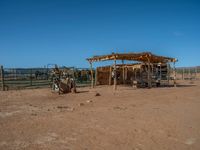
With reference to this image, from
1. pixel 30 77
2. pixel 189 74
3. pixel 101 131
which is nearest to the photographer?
pixel 101 131

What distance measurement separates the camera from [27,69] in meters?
22.4

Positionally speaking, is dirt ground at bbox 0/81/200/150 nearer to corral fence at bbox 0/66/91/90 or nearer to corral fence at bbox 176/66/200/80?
corral fence at bbox 0/66/91/90

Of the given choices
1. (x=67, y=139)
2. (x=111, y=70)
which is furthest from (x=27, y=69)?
(x=67, y=139)

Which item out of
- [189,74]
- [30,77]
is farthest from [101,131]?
[189,74]

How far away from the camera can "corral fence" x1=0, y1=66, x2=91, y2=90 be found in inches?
776

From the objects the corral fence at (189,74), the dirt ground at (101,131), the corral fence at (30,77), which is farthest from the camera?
the corral fence at (189,74)

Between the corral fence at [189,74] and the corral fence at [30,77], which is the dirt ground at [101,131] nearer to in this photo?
the corral fence at [30,77]

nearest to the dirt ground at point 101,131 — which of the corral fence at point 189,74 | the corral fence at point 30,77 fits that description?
the corral fence at point 30,77

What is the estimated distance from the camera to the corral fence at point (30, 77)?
19.7 meters

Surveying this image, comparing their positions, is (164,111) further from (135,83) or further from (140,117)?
(135,83)

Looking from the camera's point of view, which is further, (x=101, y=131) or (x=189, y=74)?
(x=189, y=74)

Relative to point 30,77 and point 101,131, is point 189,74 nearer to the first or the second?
point 30,77

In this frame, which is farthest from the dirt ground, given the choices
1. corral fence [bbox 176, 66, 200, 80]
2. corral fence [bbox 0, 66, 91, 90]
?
corral fence [bbox 176, 66, 200, 80]

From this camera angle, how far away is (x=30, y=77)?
20844mm
